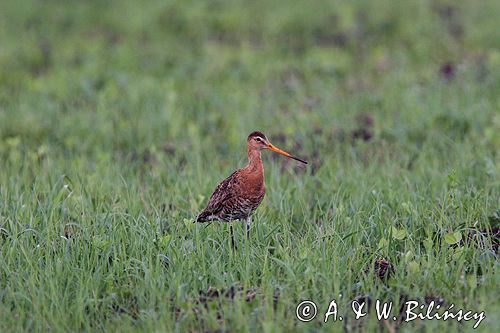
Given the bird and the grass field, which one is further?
the bird

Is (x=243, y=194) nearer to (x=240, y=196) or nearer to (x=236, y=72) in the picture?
(x=240, y=196)

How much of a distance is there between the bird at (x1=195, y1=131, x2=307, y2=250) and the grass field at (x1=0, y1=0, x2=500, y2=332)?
5.6 inches

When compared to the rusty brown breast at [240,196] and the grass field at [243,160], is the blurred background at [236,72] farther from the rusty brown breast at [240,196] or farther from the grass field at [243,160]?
the rusty brown breast at [240,196]

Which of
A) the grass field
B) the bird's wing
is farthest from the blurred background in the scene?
the bird's wing

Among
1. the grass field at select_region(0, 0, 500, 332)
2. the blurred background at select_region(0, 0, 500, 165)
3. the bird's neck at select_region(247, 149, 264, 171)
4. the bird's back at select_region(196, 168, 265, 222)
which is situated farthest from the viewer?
the blurred background at select_region(0, 0, 500, 165)

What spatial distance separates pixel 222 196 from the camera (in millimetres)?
6172

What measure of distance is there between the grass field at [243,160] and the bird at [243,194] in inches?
5.6

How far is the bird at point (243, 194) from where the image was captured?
6.09 meters

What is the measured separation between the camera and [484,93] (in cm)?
1012

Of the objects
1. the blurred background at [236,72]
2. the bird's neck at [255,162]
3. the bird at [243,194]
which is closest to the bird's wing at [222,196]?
the bird at [243,194]

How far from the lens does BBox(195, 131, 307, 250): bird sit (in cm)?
609

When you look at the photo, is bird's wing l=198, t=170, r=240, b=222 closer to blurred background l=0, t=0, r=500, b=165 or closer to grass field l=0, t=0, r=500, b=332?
grass field l=0, t=0, r=500, b=332

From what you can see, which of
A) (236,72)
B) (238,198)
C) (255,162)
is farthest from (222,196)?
(236,72)

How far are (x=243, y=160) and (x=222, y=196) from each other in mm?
2011
